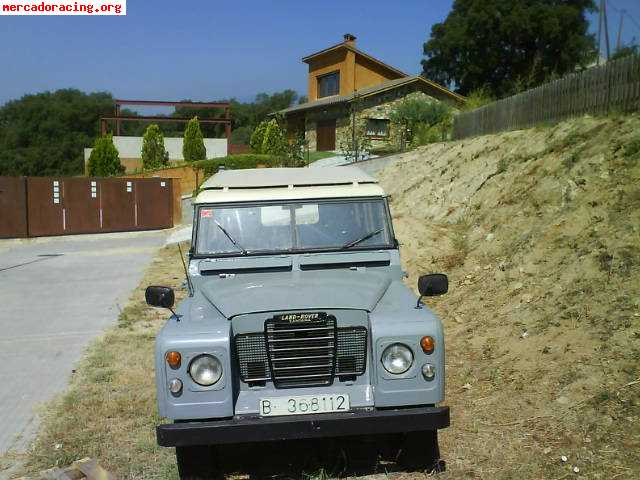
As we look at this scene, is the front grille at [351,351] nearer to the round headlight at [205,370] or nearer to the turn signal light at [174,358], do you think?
the round headlight at [205,370]

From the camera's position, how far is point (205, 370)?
3.91m

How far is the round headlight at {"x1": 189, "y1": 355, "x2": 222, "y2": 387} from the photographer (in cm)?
388

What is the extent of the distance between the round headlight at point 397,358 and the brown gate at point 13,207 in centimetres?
2084

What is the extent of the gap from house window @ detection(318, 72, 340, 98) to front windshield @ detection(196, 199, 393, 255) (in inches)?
1338

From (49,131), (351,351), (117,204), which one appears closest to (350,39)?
(117,204)

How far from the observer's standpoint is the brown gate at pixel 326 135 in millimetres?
33969

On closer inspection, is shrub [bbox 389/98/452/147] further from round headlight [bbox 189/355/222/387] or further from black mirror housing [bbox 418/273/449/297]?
round headlight [bbox 189/355/222/387]

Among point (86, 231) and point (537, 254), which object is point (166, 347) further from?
point (86, 231)

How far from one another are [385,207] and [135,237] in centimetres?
1889

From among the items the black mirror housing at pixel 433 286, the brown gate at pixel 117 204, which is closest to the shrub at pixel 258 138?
the brown gate at pixel 117 204

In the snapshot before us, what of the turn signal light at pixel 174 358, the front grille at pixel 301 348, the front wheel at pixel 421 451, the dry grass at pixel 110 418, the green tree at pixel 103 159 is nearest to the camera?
the turn signal light at pixel 174 358

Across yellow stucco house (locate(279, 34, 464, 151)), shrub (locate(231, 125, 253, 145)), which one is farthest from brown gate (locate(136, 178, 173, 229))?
shrub (locate(231, 125, 253, 145))

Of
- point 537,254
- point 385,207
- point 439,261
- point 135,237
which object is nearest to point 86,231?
point 135,237

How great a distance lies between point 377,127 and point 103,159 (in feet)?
47.0
